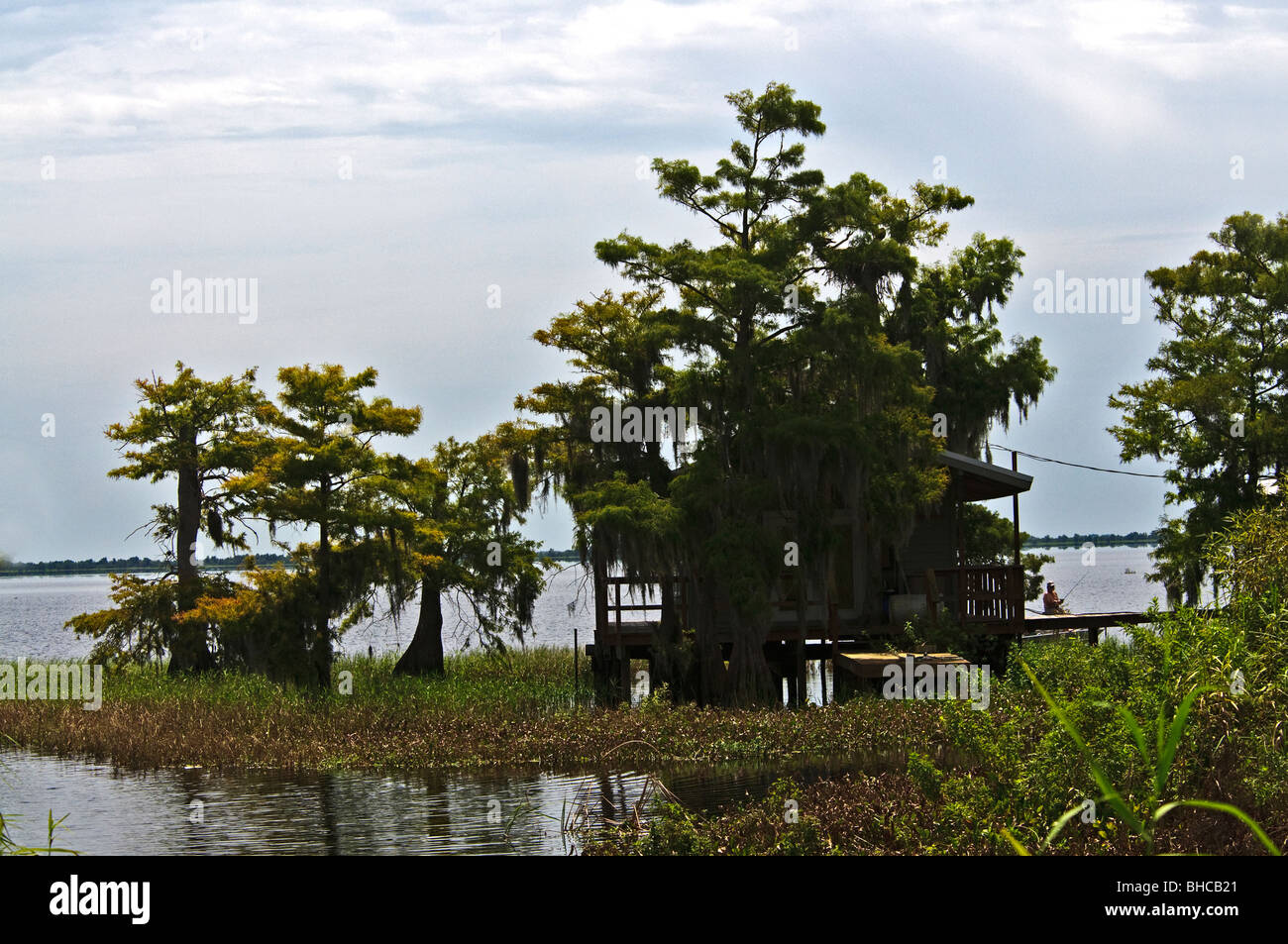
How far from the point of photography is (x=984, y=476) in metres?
24.7

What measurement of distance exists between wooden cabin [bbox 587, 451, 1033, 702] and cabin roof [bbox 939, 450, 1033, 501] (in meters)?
0.02

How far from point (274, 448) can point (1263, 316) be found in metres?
23.8

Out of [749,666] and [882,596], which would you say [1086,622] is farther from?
[749,666]

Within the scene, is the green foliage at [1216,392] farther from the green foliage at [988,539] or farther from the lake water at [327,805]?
the lake water at [327,805]

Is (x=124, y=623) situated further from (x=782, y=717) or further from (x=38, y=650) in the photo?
(x=38, y=650)

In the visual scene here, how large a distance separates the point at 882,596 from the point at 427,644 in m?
12.6

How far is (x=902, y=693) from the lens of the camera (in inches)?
843

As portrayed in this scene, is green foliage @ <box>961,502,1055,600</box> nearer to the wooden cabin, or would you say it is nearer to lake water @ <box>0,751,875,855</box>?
the wooden cabin

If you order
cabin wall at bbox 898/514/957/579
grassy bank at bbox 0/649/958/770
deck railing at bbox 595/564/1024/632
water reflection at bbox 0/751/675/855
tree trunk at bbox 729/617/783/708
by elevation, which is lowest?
water reflection at bbox 0/751/675/855

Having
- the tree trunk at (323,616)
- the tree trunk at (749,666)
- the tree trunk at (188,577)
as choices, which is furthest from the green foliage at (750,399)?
the tree trunk at (188,577)

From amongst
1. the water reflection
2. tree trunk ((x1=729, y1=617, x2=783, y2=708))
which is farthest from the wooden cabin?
the water reflection

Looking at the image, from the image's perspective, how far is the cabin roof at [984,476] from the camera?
2450 cm

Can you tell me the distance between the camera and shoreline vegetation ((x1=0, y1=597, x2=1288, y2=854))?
852 cm

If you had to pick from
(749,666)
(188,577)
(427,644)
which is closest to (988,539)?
(749,666)
